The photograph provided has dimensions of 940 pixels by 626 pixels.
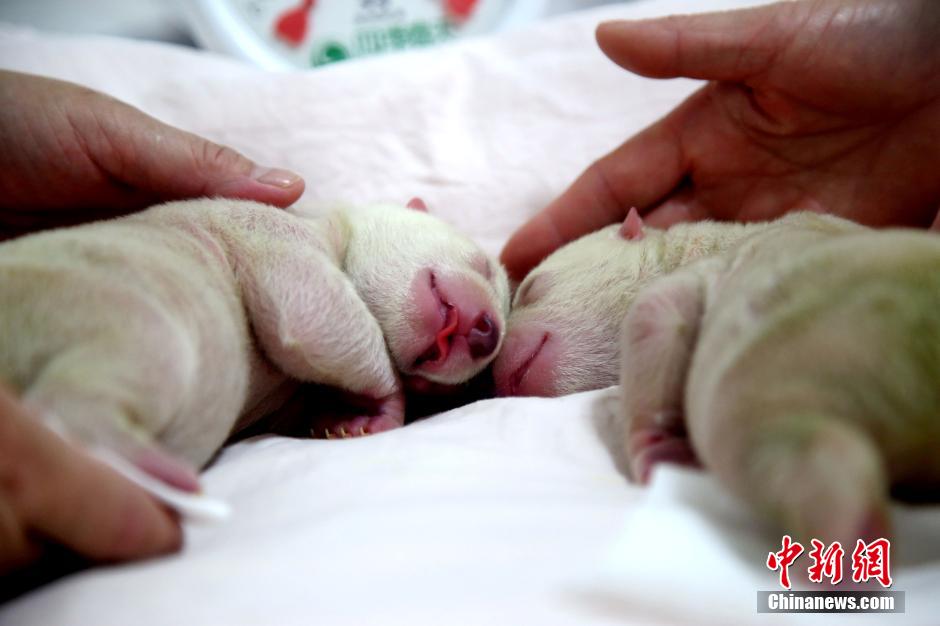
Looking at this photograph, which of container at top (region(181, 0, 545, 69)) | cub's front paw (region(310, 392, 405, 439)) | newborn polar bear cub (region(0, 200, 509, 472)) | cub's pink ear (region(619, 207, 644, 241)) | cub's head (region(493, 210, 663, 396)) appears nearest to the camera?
newborn polar bear cub (region(0, 200, 509, 472))

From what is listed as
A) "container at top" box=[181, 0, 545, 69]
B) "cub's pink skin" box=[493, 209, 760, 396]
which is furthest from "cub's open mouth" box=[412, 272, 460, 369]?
"container at top" box=[181, 0, 545, 69]

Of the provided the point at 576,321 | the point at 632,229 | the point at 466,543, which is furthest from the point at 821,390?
the point at 632,229

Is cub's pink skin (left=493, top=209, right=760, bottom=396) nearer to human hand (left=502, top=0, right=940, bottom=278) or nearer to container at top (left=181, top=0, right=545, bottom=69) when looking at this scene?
human hand (left=502, top=0, right=940, bottom=278)

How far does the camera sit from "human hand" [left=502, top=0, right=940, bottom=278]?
1.60 metres

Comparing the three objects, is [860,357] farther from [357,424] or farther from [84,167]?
[84,167]

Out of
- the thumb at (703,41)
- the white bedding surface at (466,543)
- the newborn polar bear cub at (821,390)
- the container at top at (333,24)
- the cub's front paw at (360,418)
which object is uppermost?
the container at top at (333,24)

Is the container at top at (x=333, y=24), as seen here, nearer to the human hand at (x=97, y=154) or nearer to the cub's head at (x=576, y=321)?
the human hand at (x=97, y=154)

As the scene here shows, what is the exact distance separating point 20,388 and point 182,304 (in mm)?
260

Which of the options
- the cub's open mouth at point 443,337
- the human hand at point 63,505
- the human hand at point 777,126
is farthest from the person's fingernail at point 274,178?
the human hand at point 63,505

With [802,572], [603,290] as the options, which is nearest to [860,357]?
[802,572]

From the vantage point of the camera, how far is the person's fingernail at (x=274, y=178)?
1525 millimetres

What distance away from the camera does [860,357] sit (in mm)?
602
